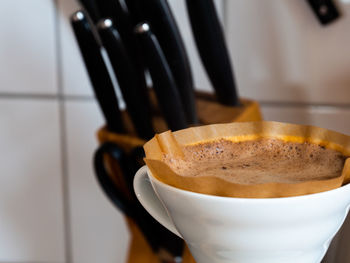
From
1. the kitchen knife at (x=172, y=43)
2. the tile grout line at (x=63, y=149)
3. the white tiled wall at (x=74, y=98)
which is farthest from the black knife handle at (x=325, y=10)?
the tile grout line at (x=63, y=149)

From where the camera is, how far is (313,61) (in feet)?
1.27

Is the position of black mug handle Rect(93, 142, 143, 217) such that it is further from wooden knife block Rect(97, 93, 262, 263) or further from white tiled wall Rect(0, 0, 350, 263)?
white tiled wall Rect(0, 0, 350, 263)

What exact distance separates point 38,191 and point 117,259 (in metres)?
0.11

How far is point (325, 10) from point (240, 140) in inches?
10.0

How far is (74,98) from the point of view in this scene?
0.48m

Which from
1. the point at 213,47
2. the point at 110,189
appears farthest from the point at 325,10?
the point at 110,189

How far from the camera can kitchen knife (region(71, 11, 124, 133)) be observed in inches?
12.5

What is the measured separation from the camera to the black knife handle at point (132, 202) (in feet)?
1.08

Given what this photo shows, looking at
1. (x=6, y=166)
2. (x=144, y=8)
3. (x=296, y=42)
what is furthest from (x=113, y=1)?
(x=6, y=166)

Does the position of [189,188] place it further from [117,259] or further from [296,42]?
[117,259]

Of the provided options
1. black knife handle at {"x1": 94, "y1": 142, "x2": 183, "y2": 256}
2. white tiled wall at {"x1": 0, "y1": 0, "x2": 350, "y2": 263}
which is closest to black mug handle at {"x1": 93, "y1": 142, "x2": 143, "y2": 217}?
black knife handle at {"x1": 94, "y1": 142, "x2": 183, "y2": 256}

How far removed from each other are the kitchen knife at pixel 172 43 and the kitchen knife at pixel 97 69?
1.6 inches

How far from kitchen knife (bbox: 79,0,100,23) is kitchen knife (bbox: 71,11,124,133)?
0.02m

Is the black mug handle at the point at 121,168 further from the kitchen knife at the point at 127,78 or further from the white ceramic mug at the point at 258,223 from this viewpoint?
the white ceramic mug at the point at 258,223
